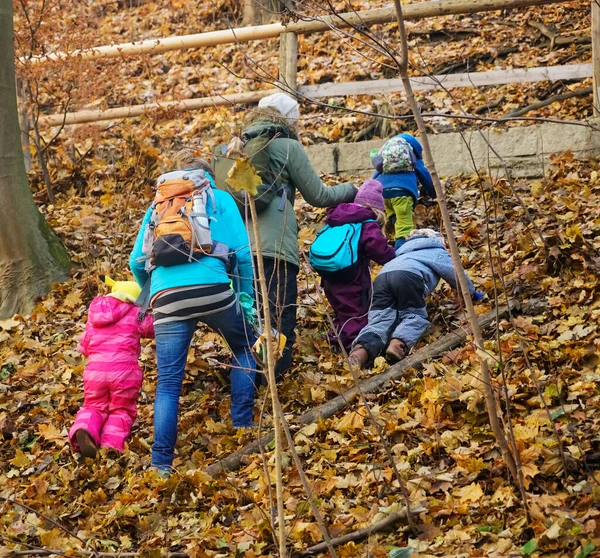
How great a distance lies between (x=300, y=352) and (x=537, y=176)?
3452 millimetres

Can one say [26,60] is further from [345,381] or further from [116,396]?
[345,381]

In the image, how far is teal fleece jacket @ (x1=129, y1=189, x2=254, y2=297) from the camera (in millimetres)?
4688

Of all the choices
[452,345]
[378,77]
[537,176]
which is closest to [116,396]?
[452,345]

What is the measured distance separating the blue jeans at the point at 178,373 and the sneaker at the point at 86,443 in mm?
474

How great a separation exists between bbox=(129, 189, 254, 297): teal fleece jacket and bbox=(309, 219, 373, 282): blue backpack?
3.01ft

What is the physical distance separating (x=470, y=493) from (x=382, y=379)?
1439mm

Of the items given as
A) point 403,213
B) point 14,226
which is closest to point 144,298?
point 14,226

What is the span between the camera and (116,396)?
5082mm

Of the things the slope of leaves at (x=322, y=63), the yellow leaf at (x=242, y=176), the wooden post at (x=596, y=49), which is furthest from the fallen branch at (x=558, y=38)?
the yellow leaf at (x=242, y=176)

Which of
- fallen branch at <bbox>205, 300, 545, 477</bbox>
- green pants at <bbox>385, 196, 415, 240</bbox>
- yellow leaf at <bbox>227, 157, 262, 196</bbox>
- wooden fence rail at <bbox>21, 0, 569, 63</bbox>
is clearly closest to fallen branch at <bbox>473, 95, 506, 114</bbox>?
wooden fence rail at <bbox>21, 0, 569, 63</bbox>

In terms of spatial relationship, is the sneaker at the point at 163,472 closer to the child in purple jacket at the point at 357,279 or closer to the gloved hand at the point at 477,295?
the child in purple jacket at the point at 357,279

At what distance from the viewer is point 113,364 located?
16.8 feet

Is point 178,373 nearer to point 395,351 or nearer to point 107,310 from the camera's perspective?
point 107,310

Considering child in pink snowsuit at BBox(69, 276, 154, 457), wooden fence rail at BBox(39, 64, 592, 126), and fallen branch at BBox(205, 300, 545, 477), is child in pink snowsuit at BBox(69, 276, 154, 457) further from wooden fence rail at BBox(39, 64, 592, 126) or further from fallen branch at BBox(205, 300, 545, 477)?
wooden fence rail at BBox(39, 64, 592, 126)
